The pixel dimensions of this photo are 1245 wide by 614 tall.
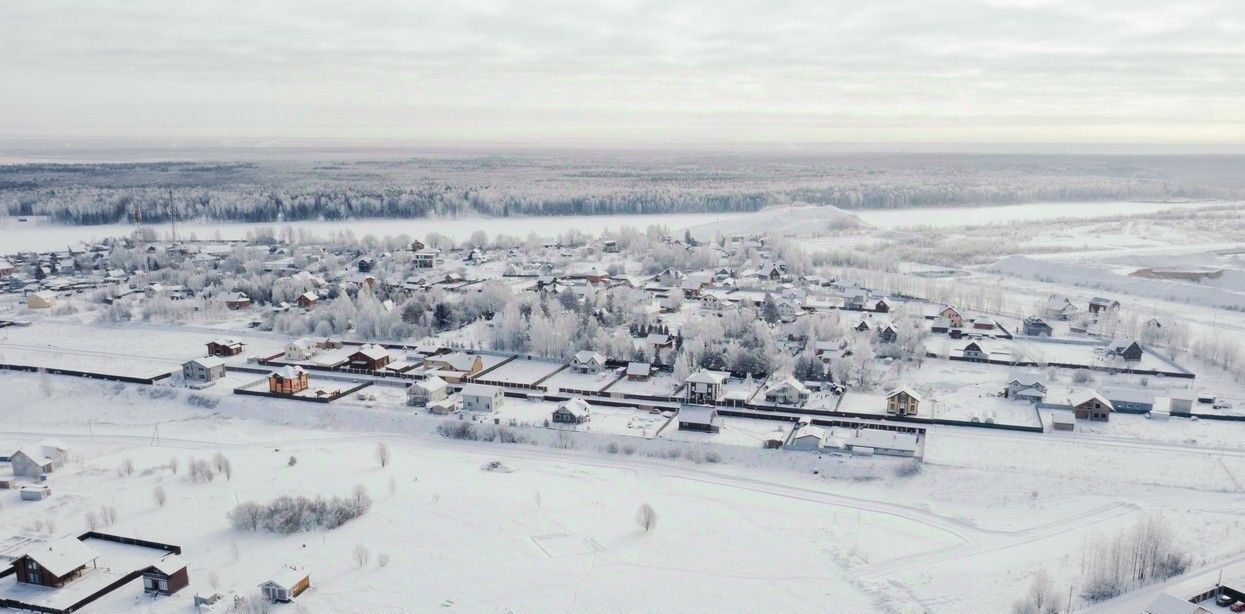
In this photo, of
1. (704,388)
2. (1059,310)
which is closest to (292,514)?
(704,388)

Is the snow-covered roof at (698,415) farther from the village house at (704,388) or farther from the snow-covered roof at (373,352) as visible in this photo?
the snow-covered roof at (373,352)

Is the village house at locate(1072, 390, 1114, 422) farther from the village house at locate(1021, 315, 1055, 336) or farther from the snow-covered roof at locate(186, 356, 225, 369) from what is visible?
the snow-covered roof at locate(186, 356, 225, 369)

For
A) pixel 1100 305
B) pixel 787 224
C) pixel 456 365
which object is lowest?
pixel 456 365

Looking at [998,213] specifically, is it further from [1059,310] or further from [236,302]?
[236,302]

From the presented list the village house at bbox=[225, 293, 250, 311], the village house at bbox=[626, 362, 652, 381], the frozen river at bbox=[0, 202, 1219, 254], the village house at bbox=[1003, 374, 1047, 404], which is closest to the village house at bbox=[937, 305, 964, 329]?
the village house at bbox=[1003, 374, 1047, 404]

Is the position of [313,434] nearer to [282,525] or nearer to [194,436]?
[194,436]

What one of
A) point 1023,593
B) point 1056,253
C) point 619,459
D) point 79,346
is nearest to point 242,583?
point 619,459
